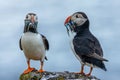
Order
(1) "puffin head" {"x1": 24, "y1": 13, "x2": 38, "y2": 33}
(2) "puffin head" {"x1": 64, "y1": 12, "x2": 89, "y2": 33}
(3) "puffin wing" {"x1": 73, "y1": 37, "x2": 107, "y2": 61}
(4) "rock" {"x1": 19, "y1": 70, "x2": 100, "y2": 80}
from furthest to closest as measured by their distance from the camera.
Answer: (1) "puffin head" {"x1": 24, "y1": 13, "x2": 38, "y2": 33} < (2) "puffin head" {"x1": 64, "y1": 12, "x2": 89, "y2": 33} < (3) "puffin wing" {"x1": 73, "y1": 37, "x2": 107, "y2": 61} < (4) "rock" {"x1": 19, "y1": 70, "x2": 100, "y2": 80}

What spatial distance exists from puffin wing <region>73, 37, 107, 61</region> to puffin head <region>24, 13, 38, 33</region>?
70.2 inches

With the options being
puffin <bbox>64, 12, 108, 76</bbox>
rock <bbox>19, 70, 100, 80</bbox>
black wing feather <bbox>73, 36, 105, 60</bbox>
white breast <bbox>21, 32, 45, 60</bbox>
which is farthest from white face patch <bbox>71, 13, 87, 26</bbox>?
white breast <bbox>21, 32, 45, 60</bbox>

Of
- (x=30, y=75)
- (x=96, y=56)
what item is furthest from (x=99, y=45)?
(x=30, y=75)

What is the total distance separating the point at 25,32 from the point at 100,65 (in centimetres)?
290

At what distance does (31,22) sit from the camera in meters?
13.9

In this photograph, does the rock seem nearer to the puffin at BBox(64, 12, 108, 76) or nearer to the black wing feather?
the puffin at BBox(64, 12, 108, 76)

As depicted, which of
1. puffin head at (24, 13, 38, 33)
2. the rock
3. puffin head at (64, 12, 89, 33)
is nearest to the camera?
the rock

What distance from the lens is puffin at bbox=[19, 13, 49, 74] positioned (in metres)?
13.9

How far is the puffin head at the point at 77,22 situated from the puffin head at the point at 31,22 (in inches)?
52.2

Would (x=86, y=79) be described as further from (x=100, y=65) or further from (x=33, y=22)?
(x=33, y=22)

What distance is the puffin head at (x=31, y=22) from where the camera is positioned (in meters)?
13.8

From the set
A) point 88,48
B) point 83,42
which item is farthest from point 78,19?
point 88,48

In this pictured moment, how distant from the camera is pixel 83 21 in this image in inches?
509

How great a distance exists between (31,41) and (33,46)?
0.20 m
